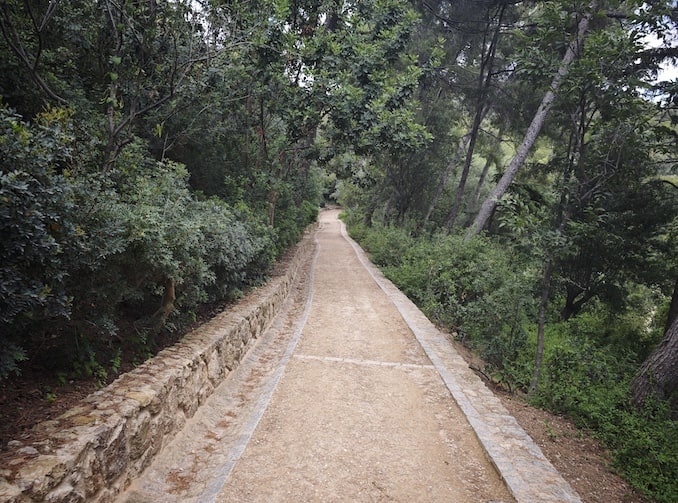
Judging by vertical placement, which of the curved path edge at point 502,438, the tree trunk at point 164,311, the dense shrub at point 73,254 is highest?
the dense shrub at point 73,254

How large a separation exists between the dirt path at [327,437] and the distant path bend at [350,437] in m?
0.01

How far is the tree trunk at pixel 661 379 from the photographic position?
16.8ft

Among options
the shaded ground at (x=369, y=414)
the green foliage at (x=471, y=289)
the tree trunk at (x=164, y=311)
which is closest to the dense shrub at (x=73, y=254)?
the tree trunk at (x=164, y=311)

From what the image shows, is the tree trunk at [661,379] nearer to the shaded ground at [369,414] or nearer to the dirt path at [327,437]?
the shaded ground at [369,414]

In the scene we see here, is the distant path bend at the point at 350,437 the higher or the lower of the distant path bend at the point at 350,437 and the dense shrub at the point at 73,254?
the lower

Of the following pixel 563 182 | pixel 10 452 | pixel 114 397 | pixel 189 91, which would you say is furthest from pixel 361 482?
pixel 189 91

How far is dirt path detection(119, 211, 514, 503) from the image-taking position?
303 cm

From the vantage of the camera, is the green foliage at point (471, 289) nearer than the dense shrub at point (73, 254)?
No

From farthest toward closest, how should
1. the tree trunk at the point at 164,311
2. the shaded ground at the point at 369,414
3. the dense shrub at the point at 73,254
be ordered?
the tree trunk at the point at 164,311 < the shaded ground at the point at 369,414 < the dense shrub at the point at 73,254

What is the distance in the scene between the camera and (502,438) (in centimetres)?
372

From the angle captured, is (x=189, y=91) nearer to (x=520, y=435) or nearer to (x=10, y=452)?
(x=10, y=452)

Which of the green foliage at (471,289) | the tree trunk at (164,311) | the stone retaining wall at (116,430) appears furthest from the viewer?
the green foliage at (471,289)

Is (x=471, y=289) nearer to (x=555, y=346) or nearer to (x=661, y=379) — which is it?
(x=555, y=346)

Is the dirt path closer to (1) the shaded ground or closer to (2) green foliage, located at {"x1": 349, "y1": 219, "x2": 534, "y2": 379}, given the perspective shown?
(1) the shaded ground
